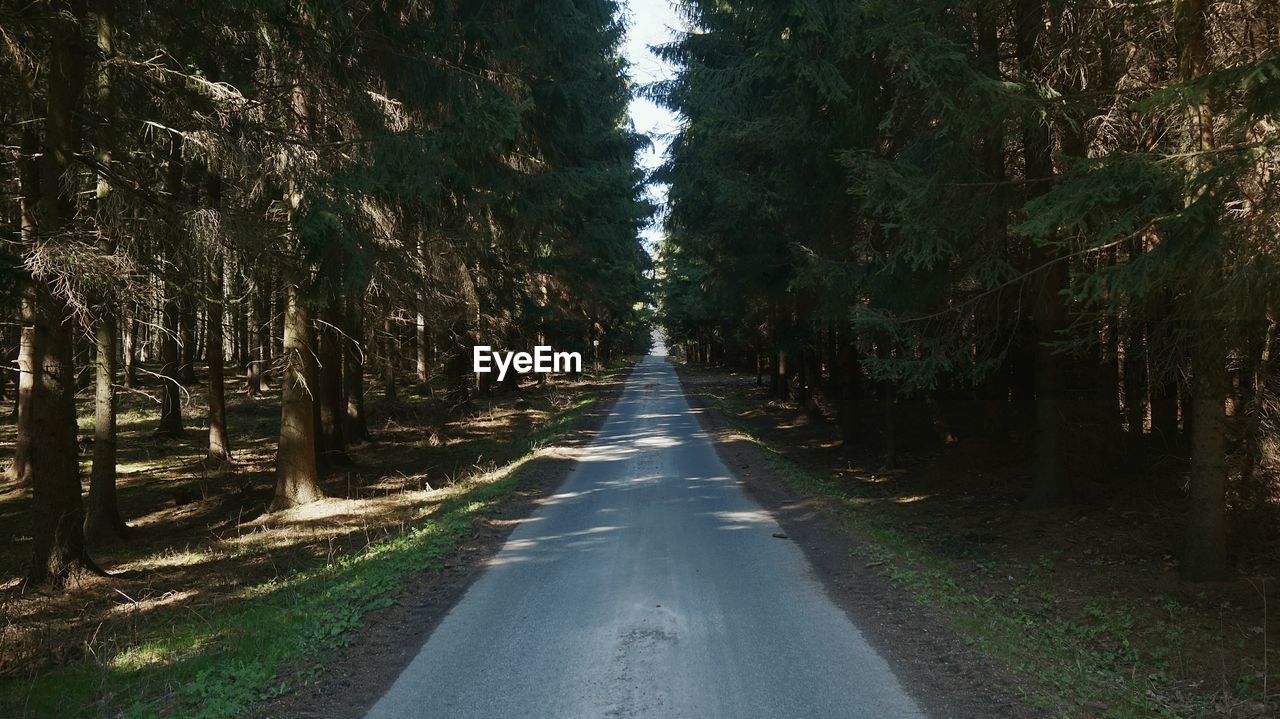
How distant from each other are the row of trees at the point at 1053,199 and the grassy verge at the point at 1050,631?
4.94 ft

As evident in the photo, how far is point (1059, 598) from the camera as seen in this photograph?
23.4 feet

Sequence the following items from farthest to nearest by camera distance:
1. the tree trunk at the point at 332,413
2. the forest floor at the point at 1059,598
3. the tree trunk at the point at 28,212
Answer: the tree trunk at the point at 332,413 < the tree trunk at the point at 28,212 < the forest floor at the point at 1059,598

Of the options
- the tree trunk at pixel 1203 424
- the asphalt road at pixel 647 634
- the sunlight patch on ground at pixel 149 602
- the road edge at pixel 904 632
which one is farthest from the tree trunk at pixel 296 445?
the tree trunk at pixel 1203 424

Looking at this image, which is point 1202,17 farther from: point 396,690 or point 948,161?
point 396,690

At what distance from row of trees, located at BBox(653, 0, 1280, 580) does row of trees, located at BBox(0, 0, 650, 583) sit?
4374mm

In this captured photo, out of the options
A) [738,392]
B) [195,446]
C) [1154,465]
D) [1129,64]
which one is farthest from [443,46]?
[738,392]

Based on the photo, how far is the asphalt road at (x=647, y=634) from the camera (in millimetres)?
4695

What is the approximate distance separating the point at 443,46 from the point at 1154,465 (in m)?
11.6

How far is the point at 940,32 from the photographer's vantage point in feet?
27.9

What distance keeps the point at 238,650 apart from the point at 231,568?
5.03 metres

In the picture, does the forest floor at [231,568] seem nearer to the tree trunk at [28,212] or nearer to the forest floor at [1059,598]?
the tree trunk at [28,212]

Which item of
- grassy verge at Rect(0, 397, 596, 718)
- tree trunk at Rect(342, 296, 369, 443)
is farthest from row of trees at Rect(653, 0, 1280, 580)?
tree trunk at Rect(342, 296, 369, 443)

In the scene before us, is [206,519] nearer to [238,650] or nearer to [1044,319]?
[238,650]

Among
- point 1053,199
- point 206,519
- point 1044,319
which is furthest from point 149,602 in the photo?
point 1044,319
